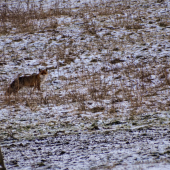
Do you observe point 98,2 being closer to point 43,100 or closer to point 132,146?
point 43,100

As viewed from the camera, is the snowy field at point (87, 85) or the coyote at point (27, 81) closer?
the snowy field at point (87, 85)

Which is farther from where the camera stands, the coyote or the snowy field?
the coyote

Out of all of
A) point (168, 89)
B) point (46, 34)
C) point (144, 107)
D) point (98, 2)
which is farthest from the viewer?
point (98, 2)

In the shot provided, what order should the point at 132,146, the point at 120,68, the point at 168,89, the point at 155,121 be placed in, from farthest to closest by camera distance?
1. the point at 120,68
2. the point at 168,89
3. the point at 155,121
4. the point at 132,146

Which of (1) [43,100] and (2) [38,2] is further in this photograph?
(2) [38,2]

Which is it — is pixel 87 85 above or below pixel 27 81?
below

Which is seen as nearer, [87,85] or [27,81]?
[87,85]

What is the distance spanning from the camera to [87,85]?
31.2 feet

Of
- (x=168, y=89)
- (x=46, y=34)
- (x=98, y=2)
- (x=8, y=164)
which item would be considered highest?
(x=98, y=2)

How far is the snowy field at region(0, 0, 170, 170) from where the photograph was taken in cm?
475

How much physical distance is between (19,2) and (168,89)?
1488cm

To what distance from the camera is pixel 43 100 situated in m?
8.16

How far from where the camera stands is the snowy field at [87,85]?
4748mm

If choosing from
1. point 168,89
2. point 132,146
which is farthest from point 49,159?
Answer: point 168,89
